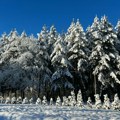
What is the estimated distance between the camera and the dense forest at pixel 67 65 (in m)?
41.6

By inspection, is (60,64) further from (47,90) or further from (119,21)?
(119,21)

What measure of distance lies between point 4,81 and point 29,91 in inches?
176

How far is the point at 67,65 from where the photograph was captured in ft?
138

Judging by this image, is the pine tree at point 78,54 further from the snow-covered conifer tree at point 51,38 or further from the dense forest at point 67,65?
the snow-covered conifer tree at point 51,38

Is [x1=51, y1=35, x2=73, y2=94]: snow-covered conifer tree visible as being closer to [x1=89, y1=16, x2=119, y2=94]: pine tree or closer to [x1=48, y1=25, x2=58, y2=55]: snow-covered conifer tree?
[x1=89, y1=16, x2=119, y2=94]: pine tree

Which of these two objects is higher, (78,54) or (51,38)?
(51,38)

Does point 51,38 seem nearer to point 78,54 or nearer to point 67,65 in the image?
point 78,54

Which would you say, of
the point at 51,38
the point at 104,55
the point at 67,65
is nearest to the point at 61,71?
the point at 67,65

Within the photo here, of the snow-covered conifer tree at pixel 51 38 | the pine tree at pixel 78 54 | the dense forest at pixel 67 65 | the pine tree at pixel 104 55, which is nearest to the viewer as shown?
the pine tree at pixel 104 55

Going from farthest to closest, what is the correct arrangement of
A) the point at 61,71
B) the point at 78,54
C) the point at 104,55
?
1. the point at 78,54
2. the point at 104,55
3. the point at 61,71

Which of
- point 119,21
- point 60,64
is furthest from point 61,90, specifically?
point 119,21

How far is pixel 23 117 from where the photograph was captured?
1412cm

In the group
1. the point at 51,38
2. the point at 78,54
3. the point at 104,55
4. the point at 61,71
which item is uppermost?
the point at 51,38

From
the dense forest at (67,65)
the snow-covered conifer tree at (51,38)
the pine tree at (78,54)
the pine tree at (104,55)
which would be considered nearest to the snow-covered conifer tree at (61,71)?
the dense forest at (67,65)
